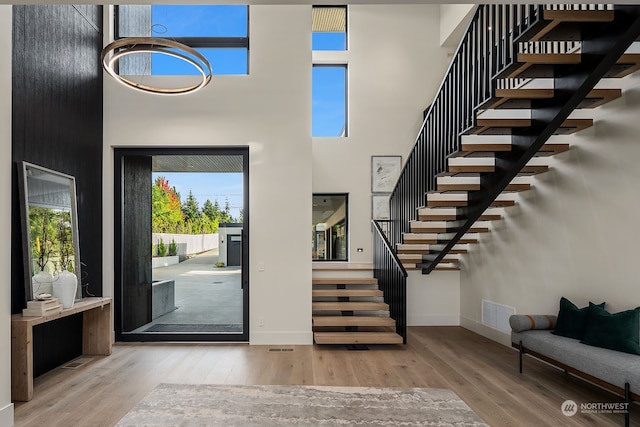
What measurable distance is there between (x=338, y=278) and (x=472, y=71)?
3.46 m

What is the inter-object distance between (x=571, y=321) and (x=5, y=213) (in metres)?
5.00

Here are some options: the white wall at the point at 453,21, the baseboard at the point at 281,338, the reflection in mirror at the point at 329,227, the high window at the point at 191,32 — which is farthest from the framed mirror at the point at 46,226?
the white wall at the point at 453,21

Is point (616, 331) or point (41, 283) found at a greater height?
point (41, 283)

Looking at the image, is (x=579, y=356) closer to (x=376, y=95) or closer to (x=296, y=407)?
(x=296, y=407)

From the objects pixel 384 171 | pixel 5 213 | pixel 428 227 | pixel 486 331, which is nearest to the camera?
pixel 5 213

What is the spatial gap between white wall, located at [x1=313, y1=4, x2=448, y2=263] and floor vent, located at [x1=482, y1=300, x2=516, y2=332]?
6.98 ft

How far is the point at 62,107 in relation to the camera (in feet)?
14.9

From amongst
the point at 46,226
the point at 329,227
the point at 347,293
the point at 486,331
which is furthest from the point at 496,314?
the point at 46,226

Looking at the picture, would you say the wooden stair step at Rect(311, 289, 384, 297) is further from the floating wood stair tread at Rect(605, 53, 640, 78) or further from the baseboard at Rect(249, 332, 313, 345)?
the floating wood stair tread at Rect(605, 53, 640, 78)

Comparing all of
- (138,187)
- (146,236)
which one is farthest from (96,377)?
(138,187)

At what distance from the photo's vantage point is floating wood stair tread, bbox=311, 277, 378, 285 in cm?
582

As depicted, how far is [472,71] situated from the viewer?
3.76 m

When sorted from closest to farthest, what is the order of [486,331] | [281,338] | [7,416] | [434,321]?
[7,416], [281,338], [486,331], [434,321]

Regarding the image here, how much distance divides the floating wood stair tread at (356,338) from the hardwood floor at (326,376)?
12 cm
